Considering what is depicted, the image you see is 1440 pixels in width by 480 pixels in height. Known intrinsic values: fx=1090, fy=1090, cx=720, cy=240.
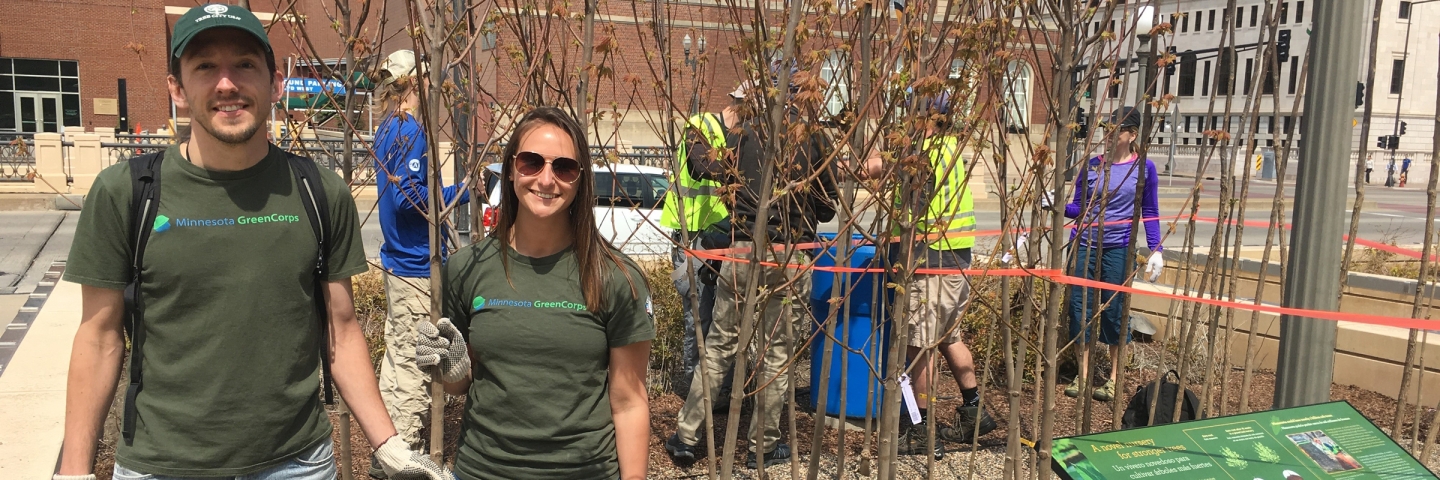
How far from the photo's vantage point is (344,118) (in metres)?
3.11

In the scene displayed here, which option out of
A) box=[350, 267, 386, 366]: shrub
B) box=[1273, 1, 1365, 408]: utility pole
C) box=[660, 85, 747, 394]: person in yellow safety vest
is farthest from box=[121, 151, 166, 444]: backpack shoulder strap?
box=[350, 267, 386, 366]: shrub

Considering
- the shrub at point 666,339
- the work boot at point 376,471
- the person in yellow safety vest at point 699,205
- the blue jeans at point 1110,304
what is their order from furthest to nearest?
the shrub at point 666,339, the blue jeans at point 1110,304, the person in yellow safety vest at point 699,205, the work boot at point 376,471

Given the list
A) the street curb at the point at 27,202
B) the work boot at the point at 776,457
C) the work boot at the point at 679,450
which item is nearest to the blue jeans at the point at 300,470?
the work boot at the point at 679,450

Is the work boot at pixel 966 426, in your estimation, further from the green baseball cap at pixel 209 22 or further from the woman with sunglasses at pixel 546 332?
the green baseball cap at pixel 209 22

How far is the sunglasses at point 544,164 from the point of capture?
2.47 m

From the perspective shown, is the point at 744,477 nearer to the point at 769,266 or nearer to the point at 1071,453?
the point at 769,266

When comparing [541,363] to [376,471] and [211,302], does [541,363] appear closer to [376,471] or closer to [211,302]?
[211,302]

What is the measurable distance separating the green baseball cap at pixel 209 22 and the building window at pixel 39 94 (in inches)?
1889

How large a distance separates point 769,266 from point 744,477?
1011 millimetres

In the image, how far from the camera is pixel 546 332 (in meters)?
2.47

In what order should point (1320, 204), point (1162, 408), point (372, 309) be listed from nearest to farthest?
point (1320, 204) → point (1162, 408) → point (372, 309)

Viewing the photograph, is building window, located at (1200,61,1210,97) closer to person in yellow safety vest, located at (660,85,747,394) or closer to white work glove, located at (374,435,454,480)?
person in yellow safety vest, located at (660,85,747,394)

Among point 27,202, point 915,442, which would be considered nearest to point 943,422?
point 915,442

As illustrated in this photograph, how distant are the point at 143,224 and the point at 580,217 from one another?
0.90 metres
